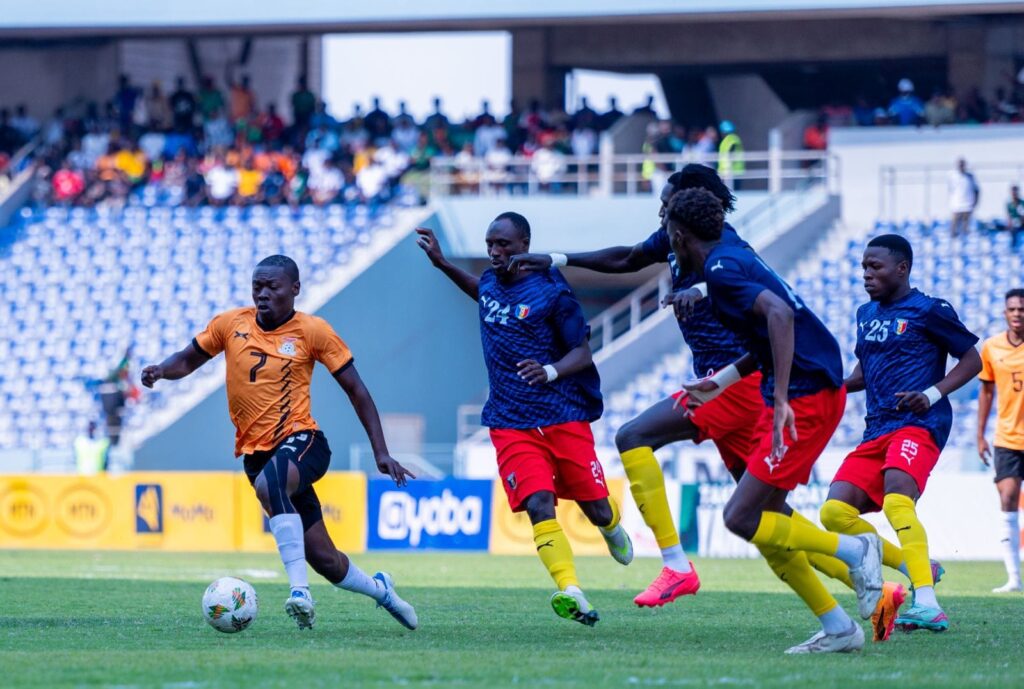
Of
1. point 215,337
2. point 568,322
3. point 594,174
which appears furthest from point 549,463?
point 594,174

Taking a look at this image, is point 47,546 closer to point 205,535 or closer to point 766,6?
point 205,535

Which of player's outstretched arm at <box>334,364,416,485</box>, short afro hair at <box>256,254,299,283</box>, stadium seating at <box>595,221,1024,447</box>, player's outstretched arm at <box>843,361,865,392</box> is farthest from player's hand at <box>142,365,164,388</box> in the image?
stadium seating at <box>595,221,1024,447</box>

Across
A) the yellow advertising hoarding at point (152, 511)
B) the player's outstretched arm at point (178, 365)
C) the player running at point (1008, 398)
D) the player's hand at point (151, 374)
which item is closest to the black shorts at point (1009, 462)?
the player running at point (1008, 398)

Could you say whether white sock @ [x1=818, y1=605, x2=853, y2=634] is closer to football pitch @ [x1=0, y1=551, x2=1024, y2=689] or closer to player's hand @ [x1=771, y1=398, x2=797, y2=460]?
football pitch @ [x1=0, y1=551, x2=1024, y2=689]

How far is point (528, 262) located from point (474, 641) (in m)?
2.20

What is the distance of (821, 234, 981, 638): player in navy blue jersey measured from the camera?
10930mm

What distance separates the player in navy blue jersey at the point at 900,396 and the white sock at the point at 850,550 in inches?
57.1

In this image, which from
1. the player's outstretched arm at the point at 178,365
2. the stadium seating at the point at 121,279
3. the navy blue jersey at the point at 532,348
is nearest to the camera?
the player's outstretched arm at the point at 178,365

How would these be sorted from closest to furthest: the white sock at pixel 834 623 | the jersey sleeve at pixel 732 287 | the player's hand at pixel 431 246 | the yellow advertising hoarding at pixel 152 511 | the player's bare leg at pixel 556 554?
1. the jersey sleeve at pixel 732 287
2. the white sock at pixel 834 623
3. the player's bare leg at pixel 556 554
4. the player's hand at pixel 431 246
5. the yellow advertising hoarding at pixel 152 511

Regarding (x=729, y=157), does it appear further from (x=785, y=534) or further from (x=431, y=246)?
(x=785, y=534)

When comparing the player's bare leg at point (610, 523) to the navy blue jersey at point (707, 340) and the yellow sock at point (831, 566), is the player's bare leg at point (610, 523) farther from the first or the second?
the yellow sock at point (831, 566)

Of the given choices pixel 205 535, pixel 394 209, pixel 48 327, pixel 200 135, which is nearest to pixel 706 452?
pixel 205 535

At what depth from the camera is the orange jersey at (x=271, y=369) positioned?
1078 centimetres

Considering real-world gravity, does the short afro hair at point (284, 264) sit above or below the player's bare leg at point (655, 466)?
above
